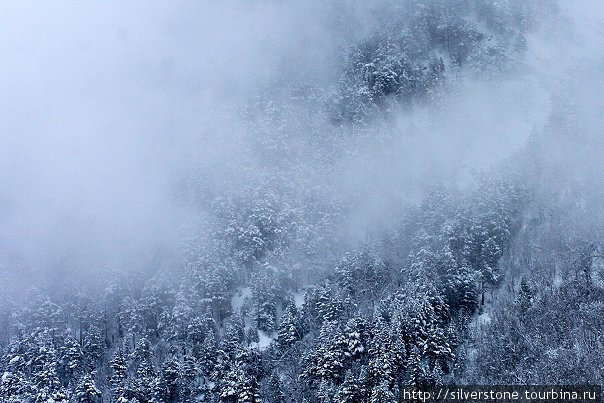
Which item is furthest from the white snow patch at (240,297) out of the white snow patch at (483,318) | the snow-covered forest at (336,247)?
the white snow patch at (483,318)

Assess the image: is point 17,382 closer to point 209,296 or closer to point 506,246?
point 209,296

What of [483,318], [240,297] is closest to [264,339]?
[240,297]

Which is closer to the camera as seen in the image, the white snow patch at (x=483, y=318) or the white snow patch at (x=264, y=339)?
the white snow patch at (x=483, y=318)

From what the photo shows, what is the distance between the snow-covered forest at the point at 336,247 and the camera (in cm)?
9262

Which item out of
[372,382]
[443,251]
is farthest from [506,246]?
[372,382]

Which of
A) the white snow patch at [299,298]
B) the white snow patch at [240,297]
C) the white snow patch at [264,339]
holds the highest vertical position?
the white snow patch at [240,297]

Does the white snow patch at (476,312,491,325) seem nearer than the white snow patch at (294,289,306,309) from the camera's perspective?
Yes

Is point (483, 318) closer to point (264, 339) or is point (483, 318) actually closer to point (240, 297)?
point (264, 339)

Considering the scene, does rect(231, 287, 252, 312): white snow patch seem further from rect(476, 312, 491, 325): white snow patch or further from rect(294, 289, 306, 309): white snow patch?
rect(476, 312, 491, 325): white snow patch

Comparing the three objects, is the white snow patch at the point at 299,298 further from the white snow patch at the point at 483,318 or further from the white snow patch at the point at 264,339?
the white snow patch at the point at 483,318

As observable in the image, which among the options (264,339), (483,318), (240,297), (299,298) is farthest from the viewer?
(240,297)

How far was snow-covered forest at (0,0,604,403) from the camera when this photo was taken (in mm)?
92625

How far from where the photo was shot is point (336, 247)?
143 metres

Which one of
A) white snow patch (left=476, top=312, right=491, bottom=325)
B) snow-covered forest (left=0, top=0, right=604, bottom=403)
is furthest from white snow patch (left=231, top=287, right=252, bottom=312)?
white snow patch (left=476, top=312, right=491, bottom=325)
